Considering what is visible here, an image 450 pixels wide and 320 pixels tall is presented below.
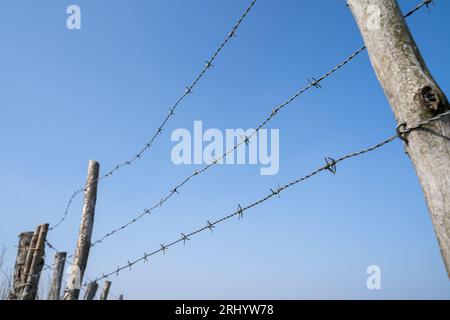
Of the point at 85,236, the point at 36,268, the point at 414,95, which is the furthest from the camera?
the point at 36,268

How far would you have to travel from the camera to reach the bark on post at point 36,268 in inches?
185

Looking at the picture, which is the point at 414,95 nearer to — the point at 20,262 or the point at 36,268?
the point at 36,268

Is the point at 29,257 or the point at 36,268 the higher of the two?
the point at 29,257

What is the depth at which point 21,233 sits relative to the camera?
5094mm

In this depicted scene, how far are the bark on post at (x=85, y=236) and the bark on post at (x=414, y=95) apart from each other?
3702 millimetres

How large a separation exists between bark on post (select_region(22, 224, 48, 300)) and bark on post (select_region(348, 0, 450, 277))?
470cm

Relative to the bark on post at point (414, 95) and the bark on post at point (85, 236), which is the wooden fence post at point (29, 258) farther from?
the bark on post at point (414, 95)

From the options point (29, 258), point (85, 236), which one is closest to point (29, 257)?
point (29, 258)

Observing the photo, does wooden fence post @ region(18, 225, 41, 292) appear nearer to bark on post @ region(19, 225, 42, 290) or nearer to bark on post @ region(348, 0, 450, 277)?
bark on post @ region(19, 225, 42, 290)

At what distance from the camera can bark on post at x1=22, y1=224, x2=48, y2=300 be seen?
4692 millimetres

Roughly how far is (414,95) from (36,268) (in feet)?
16.0

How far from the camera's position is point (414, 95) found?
1.40 m

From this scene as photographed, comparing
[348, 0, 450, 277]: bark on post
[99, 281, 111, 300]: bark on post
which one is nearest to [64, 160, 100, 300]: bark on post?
[348, 0, 450, 277]: bark on post
